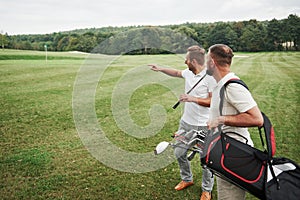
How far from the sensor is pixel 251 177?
2303mm

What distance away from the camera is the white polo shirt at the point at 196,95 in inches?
144

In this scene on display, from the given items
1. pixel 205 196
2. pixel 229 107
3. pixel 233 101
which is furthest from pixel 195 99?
pixel 205 196

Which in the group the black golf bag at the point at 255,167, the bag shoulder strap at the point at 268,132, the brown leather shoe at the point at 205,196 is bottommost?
the brown leather shoe at the point at 205,196

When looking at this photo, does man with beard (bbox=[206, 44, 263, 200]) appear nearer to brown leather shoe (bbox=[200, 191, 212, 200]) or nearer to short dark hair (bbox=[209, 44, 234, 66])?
short dark hair (bbox=[209, 44, 234, 66])

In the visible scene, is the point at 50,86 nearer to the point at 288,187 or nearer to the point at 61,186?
the point at 61,186

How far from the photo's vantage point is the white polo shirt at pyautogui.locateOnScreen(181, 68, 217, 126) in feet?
12.0

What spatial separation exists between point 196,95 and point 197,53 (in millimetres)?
555

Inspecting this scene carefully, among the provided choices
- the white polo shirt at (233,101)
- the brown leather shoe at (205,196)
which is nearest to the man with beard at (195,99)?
the brown leather shoe at (205,196)

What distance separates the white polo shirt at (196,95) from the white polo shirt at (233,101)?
40.2 inches

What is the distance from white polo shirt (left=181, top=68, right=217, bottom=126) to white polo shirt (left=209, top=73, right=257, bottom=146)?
102cm

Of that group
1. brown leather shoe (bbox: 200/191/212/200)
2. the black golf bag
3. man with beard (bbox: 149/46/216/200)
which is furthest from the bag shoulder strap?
brown leather shoe (bbox: 200/191/212/200)

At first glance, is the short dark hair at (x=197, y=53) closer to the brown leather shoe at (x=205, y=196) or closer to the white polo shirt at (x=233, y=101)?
the white polo shirt at (x=233, y=101)

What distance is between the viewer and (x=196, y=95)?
3688mm

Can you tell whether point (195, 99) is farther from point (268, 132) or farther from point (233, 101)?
point (268, 132)
